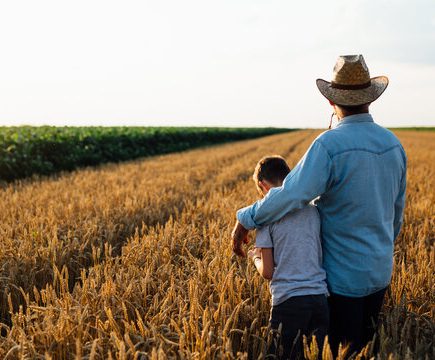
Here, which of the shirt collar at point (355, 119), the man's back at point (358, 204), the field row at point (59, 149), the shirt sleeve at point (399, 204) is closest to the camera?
the man's back at point (358, 204)

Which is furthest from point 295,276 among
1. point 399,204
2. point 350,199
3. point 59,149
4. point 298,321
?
point 59,149

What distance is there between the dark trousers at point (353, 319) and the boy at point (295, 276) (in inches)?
6.1

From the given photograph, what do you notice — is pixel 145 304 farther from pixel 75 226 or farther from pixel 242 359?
pixel 75 226

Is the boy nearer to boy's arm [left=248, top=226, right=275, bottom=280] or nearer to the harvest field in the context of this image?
boy's arm [left=248, top=226, right=275, bottom=280]

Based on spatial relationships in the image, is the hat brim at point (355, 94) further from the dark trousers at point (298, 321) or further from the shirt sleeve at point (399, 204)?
the dark trousers at point (298, 321)

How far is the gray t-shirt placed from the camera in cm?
263

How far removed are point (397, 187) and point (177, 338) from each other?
1559mm

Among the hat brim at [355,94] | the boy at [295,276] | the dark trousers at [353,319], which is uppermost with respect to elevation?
the hat brim at [355,94]

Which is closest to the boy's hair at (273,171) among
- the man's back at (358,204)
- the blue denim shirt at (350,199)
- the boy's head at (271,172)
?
the boy's head at (271,172)

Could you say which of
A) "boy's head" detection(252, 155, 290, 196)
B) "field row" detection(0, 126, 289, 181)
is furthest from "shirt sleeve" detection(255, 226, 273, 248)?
"field row" detection(0, 126, 289, 181)

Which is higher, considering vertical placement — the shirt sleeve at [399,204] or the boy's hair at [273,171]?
the boy's hair at [273,171]

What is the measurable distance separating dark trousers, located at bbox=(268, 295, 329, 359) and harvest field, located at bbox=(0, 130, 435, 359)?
12 cm

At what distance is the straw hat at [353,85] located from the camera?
9.02 ft

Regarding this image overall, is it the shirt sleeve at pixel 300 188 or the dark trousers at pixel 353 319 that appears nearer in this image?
the shirt sleeve at pixel 300 188
